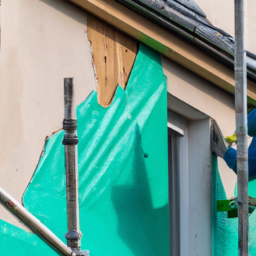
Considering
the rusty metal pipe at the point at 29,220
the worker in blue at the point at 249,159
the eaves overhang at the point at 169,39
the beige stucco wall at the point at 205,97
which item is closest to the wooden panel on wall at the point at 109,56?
the eaves overhang at the point at 169,39

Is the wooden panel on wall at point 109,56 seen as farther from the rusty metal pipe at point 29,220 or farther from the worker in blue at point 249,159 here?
the rusty metal pipe at point 29,220

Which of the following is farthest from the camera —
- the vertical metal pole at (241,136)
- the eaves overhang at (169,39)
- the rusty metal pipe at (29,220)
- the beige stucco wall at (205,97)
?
the beige stucco wall at (205,97)

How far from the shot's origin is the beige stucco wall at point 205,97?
5094mm

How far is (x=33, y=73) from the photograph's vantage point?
4281 millimetres

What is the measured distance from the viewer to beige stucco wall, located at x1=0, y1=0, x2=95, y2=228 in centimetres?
407

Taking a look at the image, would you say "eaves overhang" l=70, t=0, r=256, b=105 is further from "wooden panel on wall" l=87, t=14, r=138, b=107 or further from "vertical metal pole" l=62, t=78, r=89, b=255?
"vertical metal pole" l=62, t=78, r=89, b=255

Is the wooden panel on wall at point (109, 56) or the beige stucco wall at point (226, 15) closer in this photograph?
the wooden panel on wall at point (109, 56)

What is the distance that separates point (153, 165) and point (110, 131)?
0.46 m

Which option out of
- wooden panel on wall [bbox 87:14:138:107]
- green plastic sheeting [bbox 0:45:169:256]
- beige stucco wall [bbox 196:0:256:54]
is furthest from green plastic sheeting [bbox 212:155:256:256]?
beige stucco wall [bbox 196:0:256:54]

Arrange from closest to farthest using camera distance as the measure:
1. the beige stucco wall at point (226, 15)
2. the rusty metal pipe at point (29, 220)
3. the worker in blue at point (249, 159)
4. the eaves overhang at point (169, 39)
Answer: the rusty metal pipe at point (29, 220)
the eaves overhang at point (169, 39)
the worker in blue at point (249, 159)
the beige stucco wall at point (226, 15)

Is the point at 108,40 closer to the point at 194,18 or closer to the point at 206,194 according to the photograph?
the point at 194,18

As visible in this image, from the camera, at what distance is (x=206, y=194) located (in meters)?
5.21

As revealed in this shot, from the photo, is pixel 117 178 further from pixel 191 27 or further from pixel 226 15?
pixel 226 15

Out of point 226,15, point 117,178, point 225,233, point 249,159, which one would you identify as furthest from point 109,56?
point 225,233
